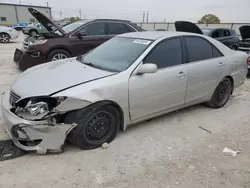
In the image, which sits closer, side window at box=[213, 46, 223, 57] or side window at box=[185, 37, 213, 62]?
side window at box=[185, 37, 213, 62]

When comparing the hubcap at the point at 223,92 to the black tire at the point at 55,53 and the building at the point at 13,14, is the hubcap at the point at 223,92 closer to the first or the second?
the black tire at the point at 55,53

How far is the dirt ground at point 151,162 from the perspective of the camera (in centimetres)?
254

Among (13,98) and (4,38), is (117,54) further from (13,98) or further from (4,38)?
(4,38)

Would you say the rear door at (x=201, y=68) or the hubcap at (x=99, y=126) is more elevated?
the rear door at (x=201, y=68)

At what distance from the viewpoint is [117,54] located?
3652mm

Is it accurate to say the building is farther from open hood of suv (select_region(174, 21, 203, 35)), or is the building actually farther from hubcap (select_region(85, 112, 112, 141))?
hubcap (select_region(85, 112, 112, 141))

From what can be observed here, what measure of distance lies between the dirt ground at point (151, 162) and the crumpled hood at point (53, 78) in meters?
0.79

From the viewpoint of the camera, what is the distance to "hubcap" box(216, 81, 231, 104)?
15.3 feet

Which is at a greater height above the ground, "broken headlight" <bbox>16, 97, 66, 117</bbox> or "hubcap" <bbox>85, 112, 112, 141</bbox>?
"broken headlight" <bbox>16, 97, 66, 117</bbox>

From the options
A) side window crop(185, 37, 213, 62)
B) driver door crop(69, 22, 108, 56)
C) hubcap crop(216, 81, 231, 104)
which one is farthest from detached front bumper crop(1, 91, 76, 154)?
driver door crop(69, 22, 108, 56)

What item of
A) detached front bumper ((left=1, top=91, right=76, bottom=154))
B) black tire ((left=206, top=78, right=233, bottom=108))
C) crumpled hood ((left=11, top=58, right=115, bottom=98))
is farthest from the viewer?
black tire ((left=206, top=78, right=233, bottom=108))

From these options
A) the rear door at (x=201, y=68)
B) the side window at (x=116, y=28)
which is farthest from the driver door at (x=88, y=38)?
the rear door at (x=201, y=68)

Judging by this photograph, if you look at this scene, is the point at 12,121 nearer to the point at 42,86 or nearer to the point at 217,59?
the point at 42,86

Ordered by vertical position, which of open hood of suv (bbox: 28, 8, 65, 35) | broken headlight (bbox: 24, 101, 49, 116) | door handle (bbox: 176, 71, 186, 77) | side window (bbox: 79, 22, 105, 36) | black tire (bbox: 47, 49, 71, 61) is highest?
open hood of suv (bbox: 28, 8, 65, 35)
